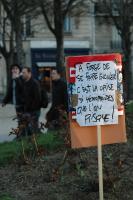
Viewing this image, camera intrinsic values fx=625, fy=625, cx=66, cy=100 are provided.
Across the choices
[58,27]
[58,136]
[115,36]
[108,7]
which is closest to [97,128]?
[58,136]

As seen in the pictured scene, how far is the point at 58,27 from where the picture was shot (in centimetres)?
2609

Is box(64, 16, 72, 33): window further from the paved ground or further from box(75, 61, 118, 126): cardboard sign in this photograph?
box(75, 61, 118, 126): cardboard sign

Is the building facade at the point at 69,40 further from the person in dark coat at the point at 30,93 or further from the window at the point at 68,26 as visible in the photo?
the person in dark coat at the point at 30,93

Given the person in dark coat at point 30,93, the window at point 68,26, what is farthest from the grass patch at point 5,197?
the window at point 68,26

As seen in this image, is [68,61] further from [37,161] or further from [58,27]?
[58,27]

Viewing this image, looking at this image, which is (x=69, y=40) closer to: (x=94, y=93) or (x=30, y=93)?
(x=30, y=93)

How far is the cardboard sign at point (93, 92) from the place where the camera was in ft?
20.3

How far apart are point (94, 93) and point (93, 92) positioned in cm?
1

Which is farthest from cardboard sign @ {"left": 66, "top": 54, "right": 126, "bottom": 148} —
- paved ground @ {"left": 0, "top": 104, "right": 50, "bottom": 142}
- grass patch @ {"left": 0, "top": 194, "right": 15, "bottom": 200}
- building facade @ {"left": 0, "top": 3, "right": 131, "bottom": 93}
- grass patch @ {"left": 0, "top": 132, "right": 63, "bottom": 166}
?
building facade @ {"left": 0, "top": 3, "right": 131, "bottom": 93}

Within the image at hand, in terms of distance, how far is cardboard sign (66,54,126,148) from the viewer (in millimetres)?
6180

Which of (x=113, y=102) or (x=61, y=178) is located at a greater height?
(x=113, y=102)

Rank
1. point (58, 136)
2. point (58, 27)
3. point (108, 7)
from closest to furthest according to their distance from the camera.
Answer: point (58, 136) → point (58, 27) → point (108, 7)

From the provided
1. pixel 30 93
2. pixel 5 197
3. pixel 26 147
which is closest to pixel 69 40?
pixel 30 93

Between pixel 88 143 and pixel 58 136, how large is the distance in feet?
7.50
